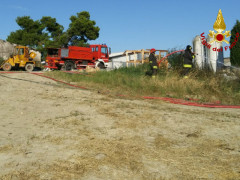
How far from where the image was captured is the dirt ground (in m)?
3.08

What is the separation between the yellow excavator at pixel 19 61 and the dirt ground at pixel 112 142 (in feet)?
46.2

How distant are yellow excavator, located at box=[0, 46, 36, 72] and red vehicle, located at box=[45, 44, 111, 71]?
1.92 m

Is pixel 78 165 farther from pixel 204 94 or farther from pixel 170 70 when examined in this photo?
pixel 170 70

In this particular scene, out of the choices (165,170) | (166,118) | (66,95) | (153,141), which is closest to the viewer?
(165,170)

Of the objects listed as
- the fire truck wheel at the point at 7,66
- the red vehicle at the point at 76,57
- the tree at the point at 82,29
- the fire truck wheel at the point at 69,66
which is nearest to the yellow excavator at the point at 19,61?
the fire truck wheel at the point at 7,66

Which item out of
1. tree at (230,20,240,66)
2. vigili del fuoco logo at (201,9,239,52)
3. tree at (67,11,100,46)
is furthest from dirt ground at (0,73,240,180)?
tree at (67,11,100,46)

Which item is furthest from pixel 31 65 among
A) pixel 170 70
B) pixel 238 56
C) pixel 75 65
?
pixel 238 56

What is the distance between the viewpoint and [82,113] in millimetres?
6098

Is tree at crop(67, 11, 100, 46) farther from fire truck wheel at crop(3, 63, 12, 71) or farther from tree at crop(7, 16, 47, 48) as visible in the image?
fire truck wheel at crop(3, 63, 12, 71)

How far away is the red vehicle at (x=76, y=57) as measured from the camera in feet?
64.7

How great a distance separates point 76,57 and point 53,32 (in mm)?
16321

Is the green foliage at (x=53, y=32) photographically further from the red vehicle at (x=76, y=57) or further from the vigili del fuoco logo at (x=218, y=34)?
the vigili del fuoco logo at (x=218, y=34)

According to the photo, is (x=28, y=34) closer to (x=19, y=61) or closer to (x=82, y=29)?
(x=82, y=29)

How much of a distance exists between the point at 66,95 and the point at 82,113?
8.21ft
